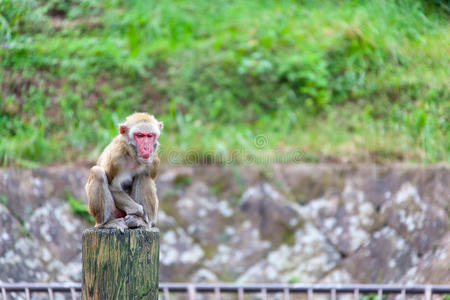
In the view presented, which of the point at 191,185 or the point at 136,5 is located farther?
the point at 136,5

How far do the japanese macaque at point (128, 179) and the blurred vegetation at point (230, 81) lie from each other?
2.59m

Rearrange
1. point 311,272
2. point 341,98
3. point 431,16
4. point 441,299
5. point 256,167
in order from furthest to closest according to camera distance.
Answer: point 431,16, point 341,98, point 256,167, point 311,272, point 441,299

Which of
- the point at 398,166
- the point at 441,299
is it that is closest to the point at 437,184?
the point at 398,166

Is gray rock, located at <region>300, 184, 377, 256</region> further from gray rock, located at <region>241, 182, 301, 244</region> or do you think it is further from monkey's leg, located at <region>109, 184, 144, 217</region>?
monkey's leg, located at <region>109, 184, 144, 217</region>

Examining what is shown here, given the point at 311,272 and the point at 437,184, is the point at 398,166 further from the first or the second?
the point at 311,272

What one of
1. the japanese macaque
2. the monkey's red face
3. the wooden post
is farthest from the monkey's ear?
the wooden post

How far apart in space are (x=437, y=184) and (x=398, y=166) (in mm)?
463

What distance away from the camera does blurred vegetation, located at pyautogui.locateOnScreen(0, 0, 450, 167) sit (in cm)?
664

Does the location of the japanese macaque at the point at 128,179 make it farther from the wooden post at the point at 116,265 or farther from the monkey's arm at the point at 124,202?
the wooden post at the point at 116,265

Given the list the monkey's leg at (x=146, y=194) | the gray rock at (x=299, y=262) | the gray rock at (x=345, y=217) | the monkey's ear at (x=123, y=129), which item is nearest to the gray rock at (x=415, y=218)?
the gray rock at (x=345, y=217)

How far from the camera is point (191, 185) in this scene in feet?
20.1

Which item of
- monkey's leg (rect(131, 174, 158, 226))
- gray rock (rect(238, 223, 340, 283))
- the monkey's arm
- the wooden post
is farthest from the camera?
gray rock (rect(238, 223, 340, 283))

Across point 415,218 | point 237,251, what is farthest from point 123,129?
point 415,218

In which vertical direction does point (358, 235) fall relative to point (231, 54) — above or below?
below
